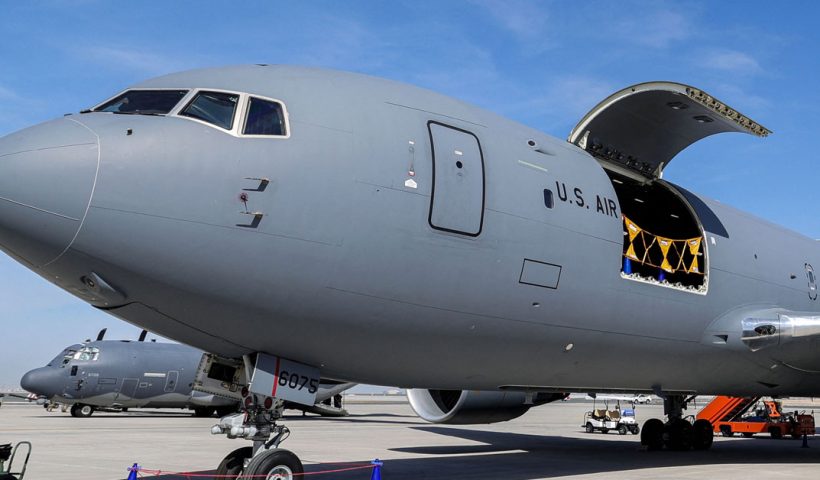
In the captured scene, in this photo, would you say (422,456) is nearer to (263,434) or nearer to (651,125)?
(651,125)

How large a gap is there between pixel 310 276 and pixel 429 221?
1491mm

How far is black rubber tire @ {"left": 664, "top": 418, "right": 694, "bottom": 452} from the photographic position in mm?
17625

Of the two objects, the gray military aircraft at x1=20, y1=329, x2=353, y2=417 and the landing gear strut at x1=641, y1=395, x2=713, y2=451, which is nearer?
the landing gear strut at x1=641, y1=395, x2=713, y2=451

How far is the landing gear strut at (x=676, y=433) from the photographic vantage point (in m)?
17.6

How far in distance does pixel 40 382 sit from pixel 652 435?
22.9 metres

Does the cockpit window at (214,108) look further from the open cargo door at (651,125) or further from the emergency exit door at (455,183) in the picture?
the open cargo door at (651,125)

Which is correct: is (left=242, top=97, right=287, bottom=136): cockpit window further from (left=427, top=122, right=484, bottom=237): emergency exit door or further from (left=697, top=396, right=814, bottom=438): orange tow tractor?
(left=697, top=396, right=814, bottom=438): orange tow tractor

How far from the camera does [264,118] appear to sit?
315 inches

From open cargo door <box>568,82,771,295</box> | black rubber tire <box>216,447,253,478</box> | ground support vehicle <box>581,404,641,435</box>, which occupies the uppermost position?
open cargo door <box>568,82,771,295</box>

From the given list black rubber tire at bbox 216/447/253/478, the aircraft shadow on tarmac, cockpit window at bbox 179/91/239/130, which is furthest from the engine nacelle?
cockpit window at bbox 179/91/239/130

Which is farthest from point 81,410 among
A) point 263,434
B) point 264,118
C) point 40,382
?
point 264,118

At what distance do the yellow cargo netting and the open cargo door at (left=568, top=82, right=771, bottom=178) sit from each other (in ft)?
4.94

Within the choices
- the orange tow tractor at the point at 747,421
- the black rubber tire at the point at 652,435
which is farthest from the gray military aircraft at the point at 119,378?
the black rubber tire at the point at 652,435

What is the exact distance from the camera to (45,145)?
22.8ft
